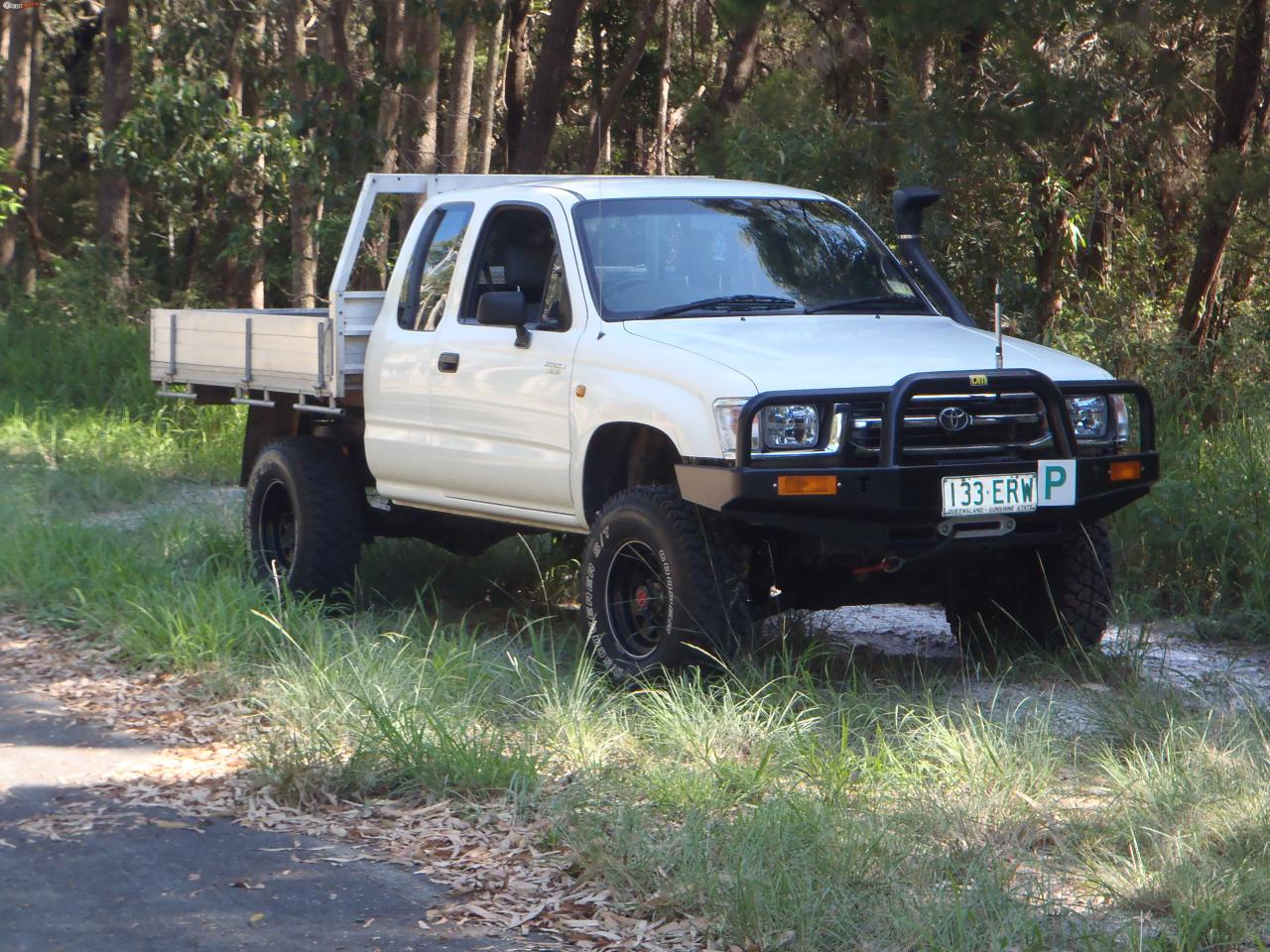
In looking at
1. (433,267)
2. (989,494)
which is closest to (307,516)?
(433,267)

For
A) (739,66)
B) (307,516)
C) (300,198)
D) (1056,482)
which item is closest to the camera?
(1056,482)

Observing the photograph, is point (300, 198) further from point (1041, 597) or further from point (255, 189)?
point (1041, 597)

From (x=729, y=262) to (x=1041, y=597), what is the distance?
184cm

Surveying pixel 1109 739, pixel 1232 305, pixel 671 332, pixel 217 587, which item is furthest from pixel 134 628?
pixel 1232 305

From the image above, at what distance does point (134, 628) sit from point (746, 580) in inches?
110

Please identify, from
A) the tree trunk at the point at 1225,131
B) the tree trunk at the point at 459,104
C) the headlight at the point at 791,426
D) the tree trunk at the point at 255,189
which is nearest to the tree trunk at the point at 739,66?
the tree trunk at the point at 459,104

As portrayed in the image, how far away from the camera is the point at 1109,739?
5398 mm

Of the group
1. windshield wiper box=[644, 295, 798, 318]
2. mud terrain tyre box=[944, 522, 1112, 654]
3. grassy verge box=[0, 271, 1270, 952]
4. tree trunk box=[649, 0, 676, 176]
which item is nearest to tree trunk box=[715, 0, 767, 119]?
tree trunk box=[649, 0, 676, 176]

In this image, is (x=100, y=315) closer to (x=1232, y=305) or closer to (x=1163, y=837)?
(x=1232, y=305)

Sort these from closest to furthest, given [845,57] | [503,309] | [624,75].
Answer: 1. [503,309]
2. [845,57]
3. [624,75]

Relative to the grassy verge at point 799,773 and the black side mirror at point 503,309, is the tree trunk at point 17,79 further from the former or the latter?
the black side mirror at point 503,309

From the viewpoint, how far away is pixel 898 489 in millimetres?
5457

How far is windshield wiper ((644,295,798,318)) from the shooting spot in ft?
21.2

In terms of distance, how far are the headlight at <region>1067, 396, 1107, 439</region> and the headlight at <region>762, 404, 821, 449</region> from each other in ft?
3.60
